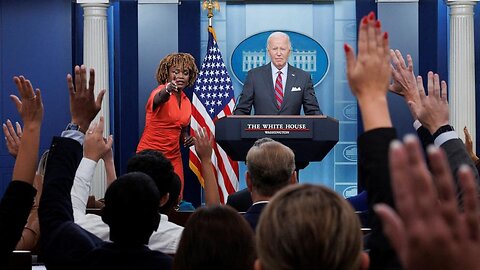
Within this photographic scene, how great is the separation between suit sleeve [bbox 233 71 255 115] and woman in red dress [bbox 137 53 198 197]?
1.64 ft

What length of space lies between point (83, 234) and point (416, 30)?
8.40 m

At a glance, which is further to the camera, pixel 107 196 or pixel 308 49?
pixel 308 49

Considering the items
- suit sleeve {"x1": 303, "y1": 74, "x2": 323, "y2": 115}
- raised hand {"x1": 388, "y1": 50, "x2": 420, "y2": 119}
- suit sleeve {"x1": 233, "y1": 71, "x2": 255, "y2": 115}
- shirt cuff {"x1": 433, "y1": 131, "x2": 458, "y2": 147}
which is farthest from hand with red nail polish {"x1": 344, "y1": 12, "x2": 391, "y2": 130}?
suit sleeve {"x1": 233, "y1": 71, "x2": 255, "y2": 115}

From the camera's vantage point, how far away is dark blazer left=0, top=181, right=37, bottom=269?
2.07m

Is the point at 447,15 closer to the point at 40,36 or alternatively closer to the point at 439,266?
the point at 40,36

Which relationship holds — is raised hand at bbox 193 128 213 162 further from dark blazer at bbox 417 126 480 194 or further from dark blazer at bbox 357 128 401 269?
dark blazer at bbox 357 128 401 269

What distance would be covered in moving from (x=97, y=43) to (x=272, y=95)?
9.35 ft

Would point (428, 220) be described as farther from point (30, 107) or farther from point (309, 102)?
point (309, 102)

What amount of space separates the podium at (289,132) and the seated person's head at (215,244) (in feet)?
15.1

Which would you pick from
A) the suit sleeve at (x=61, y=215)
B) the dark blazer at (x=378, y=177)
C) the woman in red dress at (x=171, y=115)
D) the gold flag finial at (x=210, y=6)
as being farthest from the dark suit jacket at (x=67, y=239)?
the gold flag finial at (x=210, y=6)

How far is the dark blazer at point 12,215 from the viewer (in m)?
2.07

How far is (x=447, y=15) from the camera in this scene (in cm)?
1055

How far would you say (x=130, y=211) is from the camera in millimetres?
2305

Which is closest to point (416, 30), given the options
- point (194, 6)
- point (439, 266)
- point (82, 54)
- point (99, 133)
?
point (194, 6)
